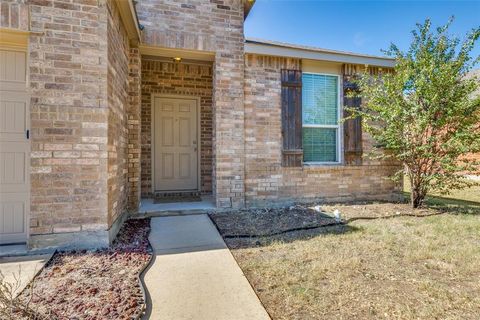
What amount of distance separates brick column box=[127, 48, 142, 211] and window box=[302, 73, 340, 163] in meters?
3.21

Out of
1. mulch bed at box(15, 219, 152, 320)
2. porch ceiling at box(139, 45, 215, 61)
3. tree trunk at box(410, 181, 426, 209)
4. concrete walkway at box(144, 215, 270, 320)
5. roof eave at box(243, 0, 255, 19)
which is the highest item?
roof eave at box(243, 0, 255, 19)

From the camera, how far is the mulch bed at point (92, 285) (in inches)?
71.0

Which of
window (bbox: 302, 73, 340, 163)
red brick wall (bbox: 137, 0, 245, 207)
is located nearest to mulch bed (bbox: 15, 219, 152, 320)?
red brick wall (bbox: 137, 0, 245, 207)

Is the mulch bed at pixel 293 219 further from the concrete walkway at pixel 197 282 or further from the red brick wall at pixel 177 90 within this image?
the red brick wall at pixel 177 90

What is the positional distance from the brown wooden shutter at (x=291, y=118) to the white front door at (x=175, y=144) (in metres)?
2.23

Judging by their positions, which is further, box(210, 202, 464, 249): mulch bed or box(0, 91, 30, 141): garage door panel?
box(210, 202, 464, 249): mulch bed

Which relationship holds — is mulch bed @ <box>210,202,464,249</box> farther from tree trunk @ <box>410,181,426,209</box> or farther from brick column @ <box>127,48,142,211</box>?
brick column @ <box>127,48,142,211</box>

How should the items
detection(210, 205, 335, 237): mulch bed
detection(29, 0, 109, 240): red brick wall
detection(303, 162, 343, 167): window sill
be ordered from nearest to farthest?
detection(29, 0, 109, 240): red brick wall < detection(210, 205, 335, 237): mulch bed < detection(303, 162, 343, 167): window sill

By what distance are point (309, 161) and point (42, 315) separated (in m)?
4.82

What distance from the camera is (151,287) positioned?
218 cm

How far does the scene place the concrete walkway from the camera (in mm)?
1861

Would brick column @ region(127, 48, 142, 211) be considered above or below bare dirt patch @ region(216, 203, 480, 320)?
above

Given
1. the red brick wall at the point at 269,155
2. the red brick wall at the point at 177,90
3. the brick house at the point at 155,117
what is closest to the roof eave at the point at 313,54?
the brick house at the point at 155,117

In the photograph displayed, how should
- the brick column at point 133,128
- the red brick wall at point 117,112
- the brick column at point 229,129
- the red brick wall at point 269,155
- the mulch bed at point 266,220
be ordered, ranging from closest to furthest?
the red brick wall at point 117,112, the mulch bed at point 266,220, the brick column at point 133,128, the brick column at point 229,129, the red brick wall at point 269,155
